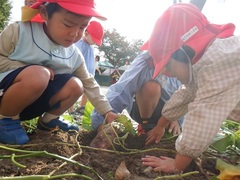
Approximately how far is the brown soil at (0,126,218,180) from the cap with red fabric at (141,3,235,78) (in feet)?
1.08

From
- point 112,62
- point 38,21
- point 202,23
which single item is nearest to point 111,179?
point 202,23

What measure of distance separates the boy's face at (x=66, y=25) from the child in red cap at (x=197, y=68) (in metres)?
0.30

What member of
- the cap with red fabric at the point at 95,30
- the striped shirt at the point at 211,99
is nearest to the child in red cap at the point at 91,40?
the cap with red fabric at the point at 95,30

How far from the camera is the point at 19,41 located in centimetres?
132

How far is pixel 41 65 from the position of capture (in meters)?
1.39

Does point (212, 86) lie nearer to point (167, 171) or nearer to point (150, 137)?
point (167, 171)

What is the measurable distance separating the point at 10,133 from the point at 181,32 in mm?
743

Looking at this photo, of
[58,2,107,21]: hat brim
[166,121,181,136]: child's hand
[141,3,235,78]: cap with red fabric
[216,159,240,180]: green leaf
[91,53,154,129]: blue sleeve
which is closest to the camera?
[216,159,240,180]: green leaf

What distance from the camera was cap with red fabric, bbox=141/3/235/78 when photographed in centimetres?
115

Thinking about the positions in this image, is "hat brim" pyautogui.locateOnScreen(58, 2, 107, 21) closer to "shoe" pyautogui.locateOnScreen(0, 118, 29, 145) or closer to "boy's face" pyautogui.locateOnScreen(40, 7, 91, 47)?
"boy's face" pyautogui.locateOnScreen(40, 7, 91, 47)

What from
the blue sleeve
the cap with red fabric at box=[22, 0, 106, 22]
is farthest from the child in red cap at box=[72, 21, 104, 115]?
the cap with red fabric at box=[22, 0, 106, 22]

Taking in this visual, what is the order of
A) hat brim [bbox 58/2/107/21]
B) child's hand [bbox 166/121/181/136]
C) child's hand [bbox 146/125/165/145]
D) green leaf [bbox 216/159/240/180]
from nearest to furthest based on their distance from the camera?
green leaf [bbox 216/159/240/180] < hat brim [bbox 58/2/107/21] < child's hand [bbox 146/125/165/145] < child's hand [bbox 166/121/181/136]

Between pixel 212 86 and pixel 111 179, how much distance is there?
439 mm

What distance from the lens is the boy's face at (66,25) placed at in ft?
4.26
